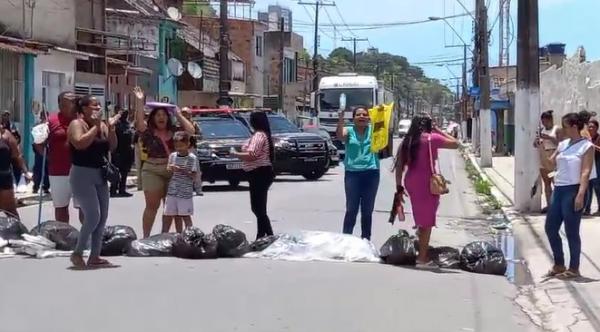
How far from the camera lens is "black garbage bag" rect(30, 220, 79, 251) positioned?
11750 mm

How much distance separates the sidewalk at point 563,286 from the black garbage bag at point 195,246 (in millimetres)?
3393

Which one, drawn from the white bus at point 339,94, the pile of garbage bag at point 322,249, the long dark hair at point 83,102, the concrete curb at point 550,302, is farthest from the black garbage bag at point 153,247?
the white bus at point 339,94

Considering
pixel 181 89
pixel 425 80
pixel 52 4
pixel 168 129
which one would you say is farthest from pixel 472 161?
pixel 425 80

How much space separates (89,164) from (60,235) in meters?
2.03

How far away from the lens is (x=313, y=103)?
47.3m

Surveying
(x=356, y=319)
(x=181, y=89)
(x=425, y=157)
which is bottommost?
(x=356, y=319)

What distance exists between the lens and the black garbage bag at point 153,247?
37.7 ft

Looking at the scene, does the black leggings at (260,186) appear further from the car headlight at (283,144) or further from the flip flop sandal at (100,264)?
the car headlight at (283,144)

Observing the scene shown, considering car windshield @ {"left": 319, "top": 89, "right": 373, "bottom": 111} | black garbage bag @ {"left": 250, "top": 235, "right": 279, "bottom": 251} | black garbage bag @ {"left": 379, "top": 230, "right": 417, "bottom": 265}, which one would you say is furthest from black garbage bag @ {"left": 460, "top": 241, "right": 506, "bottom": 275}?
car windshield @ {"left": 319, "top": 89, "right": 373, "bottom": 111}

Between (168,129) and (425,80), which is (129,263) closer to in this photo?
(168,129)

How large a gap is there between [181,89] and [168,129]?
37.5 m

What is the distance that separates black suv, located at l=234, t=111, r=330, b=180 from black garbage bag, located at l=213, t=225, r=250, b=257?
558 inches

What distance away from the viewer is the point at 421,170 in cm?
1102

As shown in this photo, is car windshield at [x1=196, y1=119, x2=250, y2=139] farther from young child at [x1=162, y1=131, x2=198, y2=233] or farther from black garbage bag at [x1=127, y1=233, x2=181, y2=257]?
black garbage bag at [x1=127, y1=233, x2=181, y2=257]
